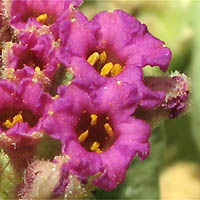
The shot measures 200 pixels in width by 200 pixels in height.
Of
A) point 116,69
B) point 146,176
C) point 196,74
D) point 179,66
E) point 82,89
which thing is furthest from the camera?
point 179,66

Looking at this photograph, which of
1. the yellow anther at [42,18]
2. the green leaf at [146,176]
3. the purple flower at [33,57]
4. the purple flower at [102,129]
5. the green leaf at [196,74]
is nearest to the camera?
the purple flower at [102,129]

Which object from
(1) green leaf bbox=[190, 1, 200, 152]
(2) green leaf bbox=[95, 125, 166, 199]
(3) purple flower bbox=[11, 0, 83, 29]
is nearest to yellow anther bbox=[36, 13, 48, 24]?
(3) purple flower bbox=[11, 0, 83, 29]

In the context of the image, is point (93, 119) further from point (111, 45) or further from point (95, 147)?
point (111, 45)

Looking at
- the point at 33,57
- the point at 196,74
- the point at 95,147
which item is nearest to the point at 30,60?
the point at 33,57

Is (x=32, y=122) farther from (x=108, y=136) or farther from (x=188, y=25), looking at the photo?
(x=188, y=25)

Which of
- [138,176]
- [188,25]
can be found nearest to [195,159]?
[188,25]

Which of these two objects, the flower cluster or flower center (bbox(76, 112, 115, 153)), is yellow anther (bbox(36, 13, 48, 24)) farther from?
flower center (bbox(76, 112, 115, 153))

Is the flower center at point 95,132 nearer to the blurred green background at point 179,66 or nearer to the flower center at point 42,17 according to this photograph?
the flower center at point 42,17

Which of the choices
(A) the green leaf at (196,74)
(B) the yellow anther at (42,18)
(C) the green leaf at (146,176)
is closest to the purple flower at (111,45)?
(B) the yellow anther at (42,18)
